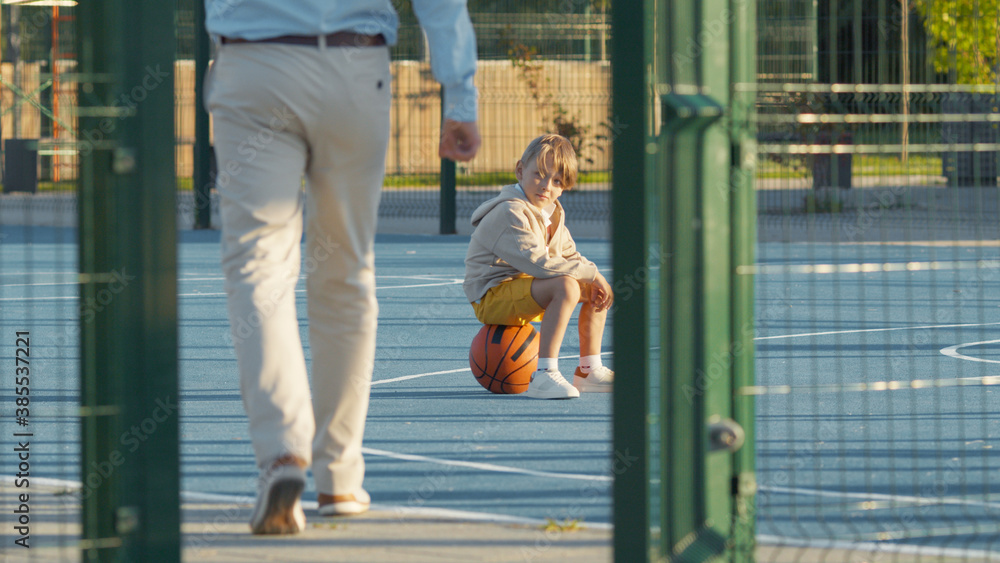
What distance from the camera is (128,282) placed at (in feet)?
9.48

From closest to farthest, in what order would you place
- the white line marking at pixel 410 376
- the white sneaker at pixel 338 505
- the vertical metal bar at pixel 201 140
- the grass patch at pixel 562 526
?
the grass patch at pixel 562 526, the white sneaker at pixel 338 505, the white line marking at pixel 410 376, the vertical metal bar at pixel 201 140

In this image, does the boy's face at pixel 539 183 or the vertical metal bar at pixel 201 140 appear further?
the vertical metal bar at pixel 201 140

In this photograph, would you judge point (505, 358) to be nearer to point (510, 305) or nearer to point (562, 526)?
point (510, 305)

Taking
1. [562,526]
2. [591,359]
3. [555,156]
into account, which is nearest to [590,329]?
[591,359]

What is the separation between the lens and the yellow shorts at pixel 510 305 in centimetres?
621

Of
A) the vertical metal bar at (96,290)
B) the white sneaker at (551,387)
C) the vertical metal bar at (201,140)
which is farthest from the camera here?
the vertical metal bar at (201,140)

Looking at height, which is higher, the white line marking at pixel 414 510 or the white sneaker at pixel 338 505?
the white sneaker at pixel 338 505

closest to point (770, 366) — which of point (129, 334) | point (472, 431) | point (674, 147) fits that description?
point (472, 431)

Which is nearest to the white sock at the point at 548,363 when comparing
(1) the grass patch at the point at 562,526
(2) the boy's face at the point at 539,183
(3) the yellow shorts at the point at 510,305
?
(3) the yellow shorts at the point at 510,305

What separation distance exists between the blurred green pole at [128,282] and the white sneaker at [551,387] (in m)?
3.37

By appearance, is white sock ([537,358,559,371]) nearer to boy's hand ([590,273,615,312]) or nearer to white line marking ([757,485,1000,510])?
boy's hand ([590,273,615,312])

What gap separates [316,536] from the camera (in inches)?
148

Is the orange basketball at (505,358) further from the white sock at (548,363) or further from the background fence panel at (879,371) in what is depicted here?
the background fence panel at (879,371)

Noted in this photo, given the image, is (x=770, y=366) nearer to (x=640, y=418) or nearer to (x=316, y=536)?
(x=316, y=536)
